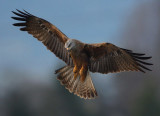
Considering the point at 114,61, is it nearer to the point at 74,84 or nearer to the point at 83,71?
the point at 83,71

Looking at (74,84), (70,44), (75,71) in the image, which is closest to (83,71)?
(75,71)

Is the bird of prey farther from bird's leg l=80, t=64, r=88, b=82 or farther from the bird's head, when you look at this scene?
the bird's head

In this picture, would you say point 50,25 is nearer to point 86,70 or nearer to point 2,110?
point 86,70

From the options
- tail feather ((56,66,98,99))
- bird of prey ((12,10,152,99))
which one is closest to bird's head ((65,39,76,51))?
bird of prey ((12,10,152,99))

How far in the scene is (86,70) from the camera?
7930mm

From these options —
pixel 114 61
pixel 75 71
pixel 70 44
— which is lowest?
pixel 75 71

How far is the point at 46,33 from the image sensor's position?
322 inches

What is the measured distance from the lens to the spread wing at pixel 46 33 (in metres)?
8.09

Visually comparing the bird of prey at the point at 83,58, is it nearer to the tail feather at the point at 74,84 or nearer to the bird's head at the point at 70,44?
the tail feather at the point at 74,84

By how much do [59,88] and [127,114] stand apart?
9.83 meters

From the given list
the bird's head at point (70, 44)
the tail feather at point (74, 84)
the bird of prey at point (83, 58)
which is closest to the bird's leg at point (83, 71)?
the bird of prey at point (83, 58)

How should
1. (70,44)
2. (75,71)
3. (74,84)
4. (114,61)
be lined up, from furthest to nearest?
1. (74,84)
2. (114,61)
3. (75,71)
4. (70,44)

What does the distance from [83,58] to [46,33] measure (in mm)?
972

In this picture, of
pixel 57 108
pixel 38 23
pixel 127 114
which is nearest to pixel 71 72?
pixel 38 23
